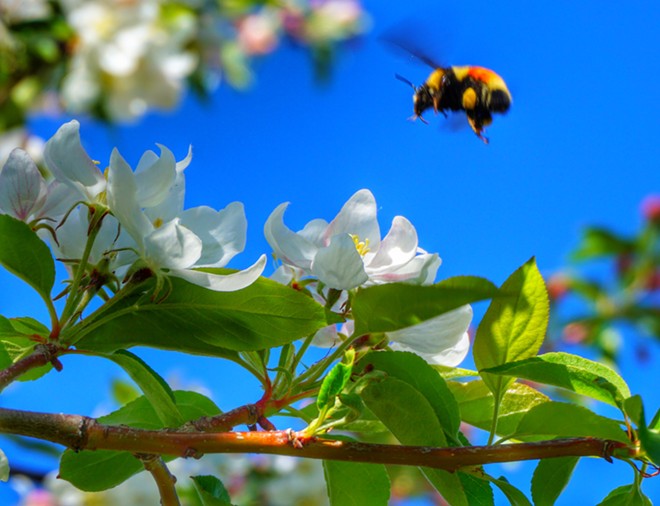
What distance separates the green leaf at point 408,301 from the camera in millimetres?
519

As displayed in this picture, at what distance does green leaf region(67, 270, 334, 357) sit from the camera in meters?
0.62

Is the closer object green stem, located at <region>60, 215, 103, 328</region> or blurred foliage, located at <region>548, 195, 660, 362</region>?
green stem, located at <region>60, 215, 103, 328</region>

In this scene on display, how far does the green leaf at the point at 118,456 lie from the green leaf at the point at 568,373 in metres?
0.25

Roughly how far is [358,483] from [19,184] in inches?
13.8

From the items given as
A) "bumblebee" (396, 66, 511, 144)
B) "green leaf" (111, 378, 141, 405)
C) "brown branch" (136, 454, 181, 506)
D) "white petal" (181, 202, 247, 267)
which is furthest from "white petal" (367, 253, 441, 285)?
"green leaf" (111, 378, 141, 405)

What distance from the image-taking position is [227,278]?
1.95ft

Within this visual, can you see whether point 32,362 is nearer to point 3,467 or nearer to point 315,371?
point 3,467

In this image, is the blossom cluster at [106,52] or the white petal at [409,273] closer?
the white petal at [409,273]

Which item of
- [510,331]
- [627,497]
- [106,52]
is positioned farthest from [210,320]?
[106,52]

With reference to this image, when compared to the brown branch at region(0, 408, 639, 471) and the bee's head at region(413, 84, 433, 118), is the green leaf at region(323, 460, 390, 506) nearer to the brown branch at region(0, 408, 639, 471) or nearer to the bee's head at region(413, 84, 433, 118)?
the brown branch at region(0, 408, 639, 471)

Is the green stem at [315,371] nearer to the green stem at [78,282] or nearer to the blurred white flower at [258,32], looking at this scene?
the green stem at [78,282]

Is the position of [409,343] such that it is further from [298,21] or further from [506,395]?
[298,21]

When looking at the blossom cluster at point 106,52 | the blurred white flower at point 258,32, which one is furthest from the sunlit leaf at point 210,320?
the blurred white flower at point 258,32

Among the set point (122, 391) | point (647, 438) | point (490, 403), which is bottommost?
point (647, 438)
